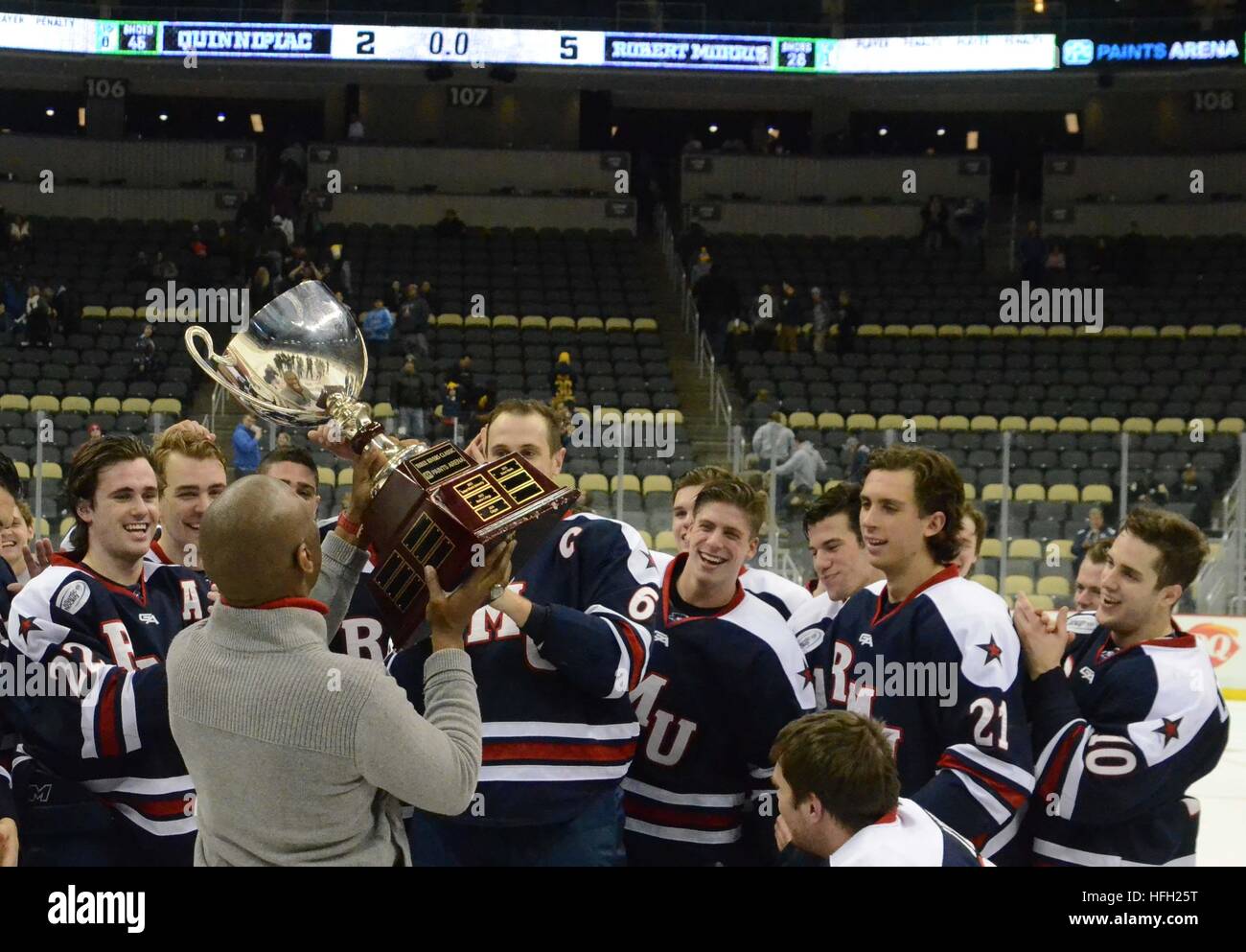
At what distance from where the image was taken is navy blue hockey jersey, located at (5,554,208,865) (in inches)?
115

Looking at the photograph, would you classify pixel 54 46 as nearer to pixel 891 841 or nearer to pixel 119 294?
pixel 119 294

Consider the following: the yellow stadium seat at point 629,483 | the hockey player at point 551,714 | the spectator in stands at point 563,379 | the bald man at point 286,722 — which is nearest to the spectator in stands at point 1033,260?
the spectator in stands at point 563,379

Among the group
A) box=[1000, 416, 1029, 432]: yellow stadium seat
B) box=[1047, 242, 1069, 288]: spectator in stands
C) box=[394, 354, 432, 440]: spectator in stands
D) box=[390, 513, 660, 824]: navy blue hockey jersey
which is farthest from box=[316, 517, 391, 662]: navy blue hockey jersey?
box=[1047, 242, 1069, 288]: spectator in stands

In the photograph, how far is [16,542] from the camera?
3.81 metres

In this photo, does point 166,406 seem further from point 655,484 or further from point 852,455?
point 852,455

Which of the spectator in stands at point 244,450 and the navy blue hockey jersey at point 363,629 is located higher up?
the spectator in stands at point 244,450

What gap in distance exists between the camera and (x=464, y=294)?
17.8 meters

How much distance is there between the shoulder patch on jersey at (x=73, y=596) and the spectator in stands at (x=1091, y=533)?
9.22 m

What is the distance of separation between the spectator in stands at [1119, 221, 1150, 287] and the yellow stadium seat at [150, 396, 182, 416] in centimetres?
1218

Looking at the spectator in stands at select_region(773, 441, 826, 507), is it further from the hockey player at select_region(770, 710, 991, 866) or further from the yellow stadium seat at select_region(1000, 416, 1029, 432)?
the hockey player at select_region(770, 710, 991, 866)

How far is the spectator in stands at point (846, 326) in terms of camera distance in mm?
16391

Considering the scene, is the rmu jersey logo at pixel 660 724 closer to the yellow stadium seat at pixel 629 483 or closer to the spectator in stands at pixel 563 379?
the yellow stadium seat at pixel 629 483

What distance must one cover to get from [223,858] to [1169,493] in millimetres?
10703

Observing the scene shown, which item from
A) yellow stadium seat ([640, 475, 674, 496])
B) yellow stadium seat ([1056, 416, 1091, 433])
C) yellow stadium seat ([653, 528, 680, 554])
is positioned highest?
yellow stadium seat ([1056, 416, 1091, 433])
